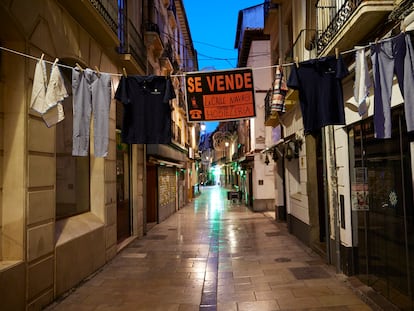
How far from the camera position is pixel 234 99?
6.93 m

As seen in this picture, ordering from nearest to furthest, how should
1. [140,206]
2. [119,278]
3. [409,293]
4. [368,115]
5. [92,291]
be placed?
1. [409,293]
2. [368,115]
3. [92,291]
4. [119,278]
5. [140,206]

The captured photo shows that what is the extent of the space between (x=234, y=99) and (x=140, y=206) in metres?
6.93

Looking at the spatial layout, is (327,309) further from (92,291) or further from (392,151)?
(92,291)

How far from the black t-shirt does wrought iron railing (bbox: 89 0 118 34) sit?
8.52 feet

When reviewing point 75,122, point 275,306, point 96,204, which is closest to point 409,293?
point 275,306

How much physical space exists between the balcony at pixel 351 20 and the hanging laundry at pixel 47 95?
185 inches

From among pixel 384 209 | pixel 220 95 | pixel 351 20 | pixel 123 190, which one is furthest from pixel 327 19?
pixel 123 190

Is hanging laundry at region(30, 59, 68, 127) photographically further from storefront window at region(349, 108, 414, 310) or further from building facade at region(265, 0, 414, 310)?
storefront window at region(349, 108, 414, 310)

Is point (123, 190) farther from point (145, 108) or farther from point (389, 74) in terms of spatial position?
point (389, 74)

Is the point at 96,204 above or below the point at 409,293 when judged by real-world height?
above

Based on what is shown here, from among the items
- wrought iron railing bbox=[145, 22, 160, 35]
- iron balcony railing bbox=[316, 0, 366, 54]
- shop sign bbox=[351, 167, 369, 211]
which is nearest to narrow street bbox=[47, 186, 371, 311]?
shop sign bbox=[351, 167, 369, 211]

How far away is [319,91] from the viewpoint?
5.85m

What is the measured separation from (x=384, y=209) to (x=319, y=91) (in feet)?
7.57

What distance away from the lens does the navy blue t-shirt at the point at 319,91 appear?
19.0 feet
